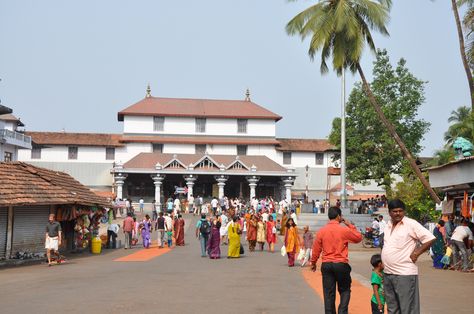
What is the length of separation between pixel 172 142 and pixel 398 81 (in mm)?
22274

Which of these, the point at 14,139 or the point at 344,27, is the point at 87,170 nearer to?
the point at 14,139

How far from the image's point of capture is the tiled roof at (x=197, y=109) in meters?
60.2

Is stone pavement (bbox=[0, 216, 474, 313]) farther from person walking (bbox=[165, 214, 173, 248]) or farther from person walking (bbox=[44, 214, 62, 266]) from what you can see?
person walking (bbox=[165, 214, 173, 248])

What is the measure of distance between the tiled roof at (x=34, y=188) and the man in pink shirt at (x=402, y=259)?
12527mm

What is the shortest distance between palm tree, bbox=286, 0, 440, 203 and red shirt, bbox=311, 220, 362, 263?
19037mm

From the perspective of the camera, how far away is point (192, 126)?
6050cm

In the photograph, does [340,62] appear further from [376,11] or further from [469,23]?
[469,23]

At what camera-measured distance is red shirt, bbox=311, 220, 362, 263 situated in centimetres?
836

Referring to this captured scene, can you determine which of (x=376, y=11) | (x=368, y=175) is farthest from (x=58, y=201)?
(x=368, y=175)

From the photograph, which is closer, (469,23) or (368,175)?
(469,23)

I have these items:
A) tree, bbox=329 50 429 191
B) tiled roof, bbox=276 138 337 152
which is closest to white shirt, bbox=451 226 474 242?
tree, bbox=329 50 429 191

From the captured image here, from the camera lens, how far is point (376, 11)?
27.6 m

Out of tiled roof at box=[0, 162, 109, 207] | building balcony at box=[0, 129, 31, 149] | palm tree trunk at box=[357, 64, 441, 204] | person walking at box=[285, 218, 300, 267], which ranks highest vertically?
building balcony at box=[0, 129, 31, 149]

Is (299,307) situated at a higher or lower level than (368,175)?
lower
